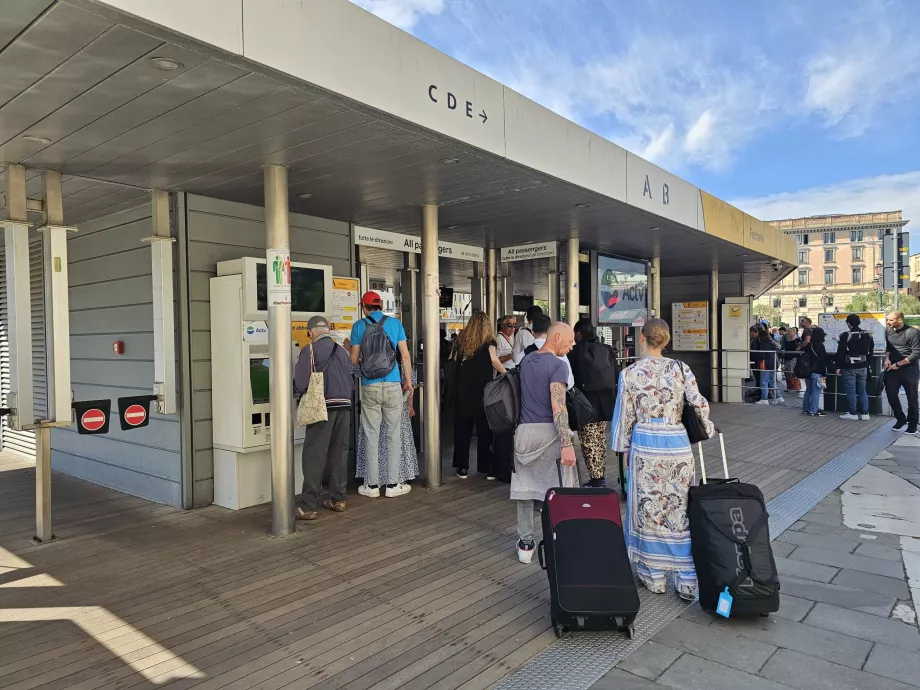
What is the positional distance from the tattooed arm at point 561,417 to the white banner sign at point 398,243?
12.0ft

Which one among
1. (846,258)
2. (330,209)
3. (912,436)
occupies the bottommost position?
(912,436)

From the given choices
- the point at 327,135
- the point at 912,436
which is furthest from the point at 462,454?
the point at 912,436

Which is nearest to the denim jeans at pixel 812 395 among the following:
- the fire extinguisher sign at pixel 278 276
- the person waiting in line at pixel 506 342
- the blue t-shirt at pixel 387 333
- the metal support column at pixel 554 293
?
the metal support column at pixel 554 293

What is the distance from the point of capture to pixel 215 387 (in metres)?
5.68

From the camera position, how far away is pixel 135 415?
524 cm

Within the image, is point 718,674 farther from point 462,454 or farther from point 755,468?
point 755,468

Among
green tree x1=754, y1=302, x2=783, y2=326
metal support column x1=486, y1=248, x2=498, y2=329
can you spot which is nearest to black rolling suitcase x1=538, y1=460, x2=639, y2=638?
metal support column x1=486, y1=248, x2=498, y2=329

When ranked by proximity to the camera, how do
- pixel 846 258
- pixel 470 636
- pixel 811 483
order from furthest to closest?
1. pixel 846 258
2. pixel 811 483
3. pixel 470 636

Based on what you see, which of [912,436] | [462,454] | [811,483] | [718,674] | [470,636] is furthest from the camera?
[912,436]

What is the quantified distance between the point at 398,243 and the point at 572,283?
2877mm

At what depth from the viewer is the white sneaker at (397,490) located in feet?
19.5

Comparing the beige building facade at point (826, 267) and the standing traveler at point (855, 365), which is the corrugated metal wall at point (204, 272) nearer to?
the standing traveler at point (855, 365)

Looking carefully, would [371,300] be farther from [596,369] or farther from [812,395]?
[812,395]

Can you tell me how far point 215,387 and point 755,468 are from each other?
5.69 m
